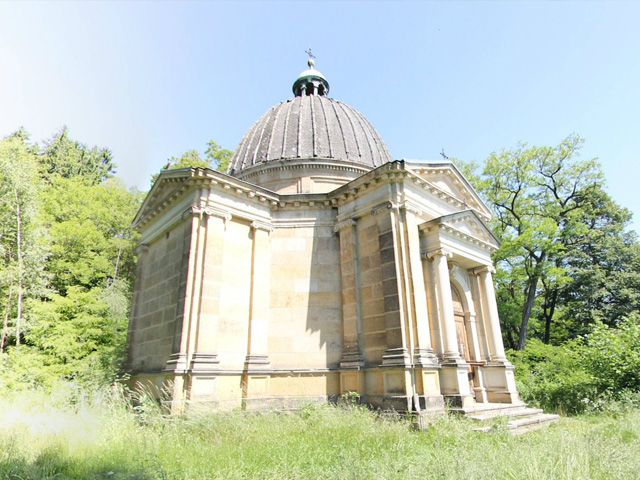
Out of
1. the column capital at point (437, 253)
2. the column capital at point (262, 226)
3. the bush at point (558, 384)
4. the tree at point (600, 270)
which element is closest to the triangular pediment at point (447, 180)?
the column capital at point (437, 253)

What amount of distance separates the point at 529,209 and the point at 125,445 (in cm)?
2619

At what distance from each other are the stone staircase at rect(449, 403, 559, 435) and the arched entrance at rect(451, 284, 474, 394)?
191 centimetres

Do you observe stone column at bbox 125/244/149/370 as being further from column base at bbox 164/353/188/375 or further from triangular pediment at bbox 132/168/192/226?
column base at bbox 164/353/188/375

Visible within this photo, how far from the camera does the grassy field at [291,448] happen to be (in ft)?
16.9

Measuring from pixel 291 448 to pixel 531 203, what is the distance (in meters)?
24.8

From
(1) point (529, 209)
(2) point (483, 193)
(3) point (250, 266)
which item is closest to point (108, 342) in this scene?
(3) point (250, 266)

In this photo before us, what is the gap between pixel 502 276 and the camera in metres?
23.4

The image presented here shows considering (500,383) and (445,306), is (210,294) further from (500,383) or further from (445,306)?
(500,383)

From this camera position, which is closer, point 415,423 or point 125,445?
point 125,445

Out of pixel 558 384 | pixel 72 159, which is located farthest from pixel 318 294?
pixel 72 159

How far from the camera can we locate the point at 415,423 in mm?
8805

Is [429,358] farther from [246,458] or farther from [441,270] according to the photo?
[246,458]

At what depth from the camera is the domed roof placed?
16.2 metres

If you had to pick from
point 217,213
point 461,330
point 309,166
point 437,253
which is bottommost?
point 461,330
